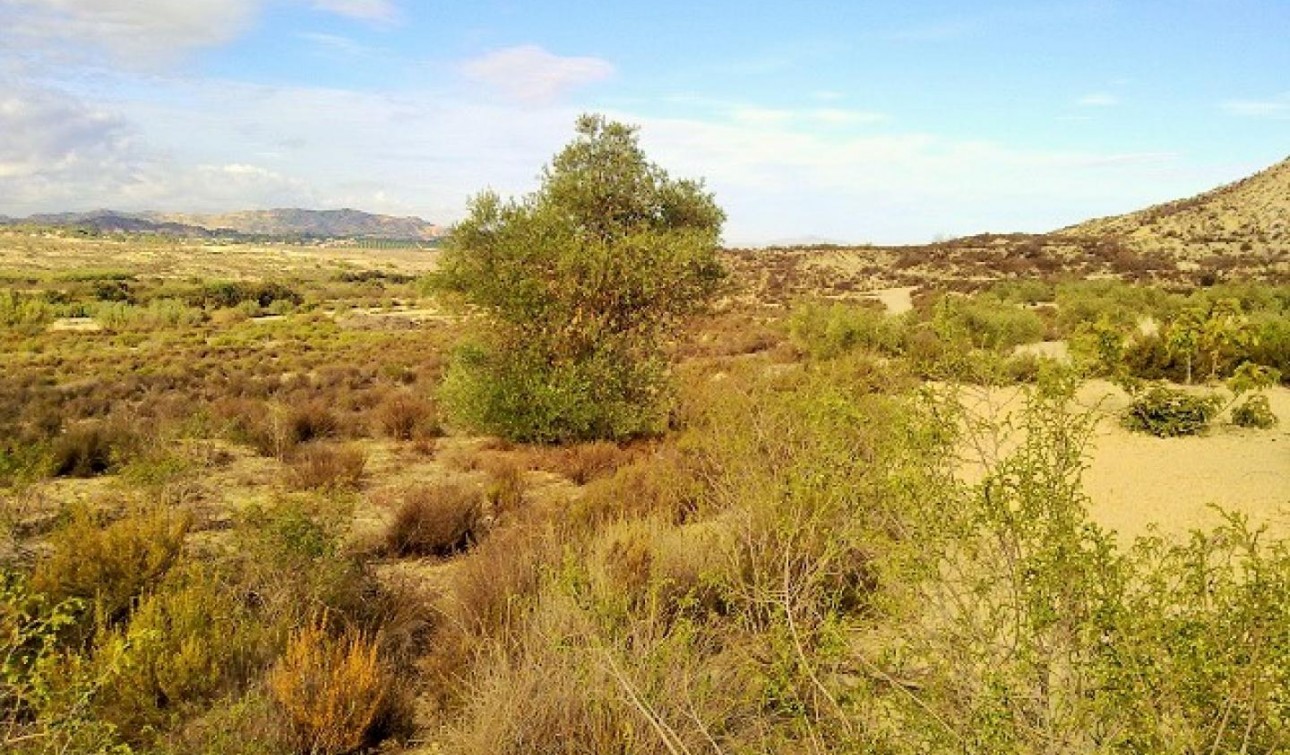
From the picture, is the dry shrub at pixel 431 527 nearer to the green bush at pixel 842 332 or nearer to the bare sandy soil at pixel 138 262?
the green bush at pixel 842 332

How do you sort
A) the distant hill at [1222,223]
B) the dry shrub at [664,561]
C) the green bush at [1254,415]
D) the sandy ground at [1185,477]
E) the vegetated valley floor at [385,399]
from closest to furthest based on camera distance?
the dry shrub at [664,561] → the sandy ground at [1185,477] → the vegetated valley floor at [385,399] → the green bush at [1254,415] → the distant hill at [1222,223]

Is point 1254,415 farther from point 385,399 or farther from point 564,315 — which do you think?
point 385,399

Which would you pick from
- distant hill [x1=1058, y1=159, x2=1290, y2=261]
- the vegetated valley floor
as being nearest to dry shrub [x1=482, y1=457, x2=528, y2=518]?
the vegetated valley floor

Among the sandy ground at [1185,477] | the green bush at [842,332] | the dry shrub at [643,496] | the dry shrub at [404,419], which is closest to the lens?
the dry shrub at [643,496]

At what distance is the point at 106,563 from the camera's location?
623cm

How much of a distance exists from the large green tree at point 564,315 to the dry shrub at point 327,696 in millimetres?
8321

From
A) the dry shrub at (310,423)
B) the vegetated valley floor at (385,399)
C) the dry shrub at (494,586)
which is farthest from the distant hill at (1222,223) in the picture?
the dry shrub at (494,586)

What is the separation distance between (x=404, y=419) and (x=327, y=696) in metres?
11.2

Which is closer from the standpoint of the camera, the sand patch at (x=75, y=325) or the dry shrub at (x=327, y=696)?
the dry shrub at (x=327, y=696)

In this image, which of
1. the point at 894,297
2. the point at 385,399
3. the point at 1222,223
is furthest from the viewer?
the point at 1222,223

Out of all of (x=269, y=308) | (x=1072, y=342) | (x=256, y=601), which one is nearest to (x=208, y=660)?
(x=256, y=601)

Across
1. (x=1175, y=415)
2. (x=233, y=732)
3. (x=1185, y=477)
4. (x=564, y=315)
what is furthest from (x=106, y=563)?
(x=1175, y=415)

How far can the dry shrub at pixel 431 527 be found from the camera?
8.32 meters

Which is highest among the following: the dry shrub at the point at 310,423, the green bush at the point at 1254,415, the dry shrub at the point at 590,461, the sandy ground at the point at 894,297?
the sandy ground at the point at 894,297
